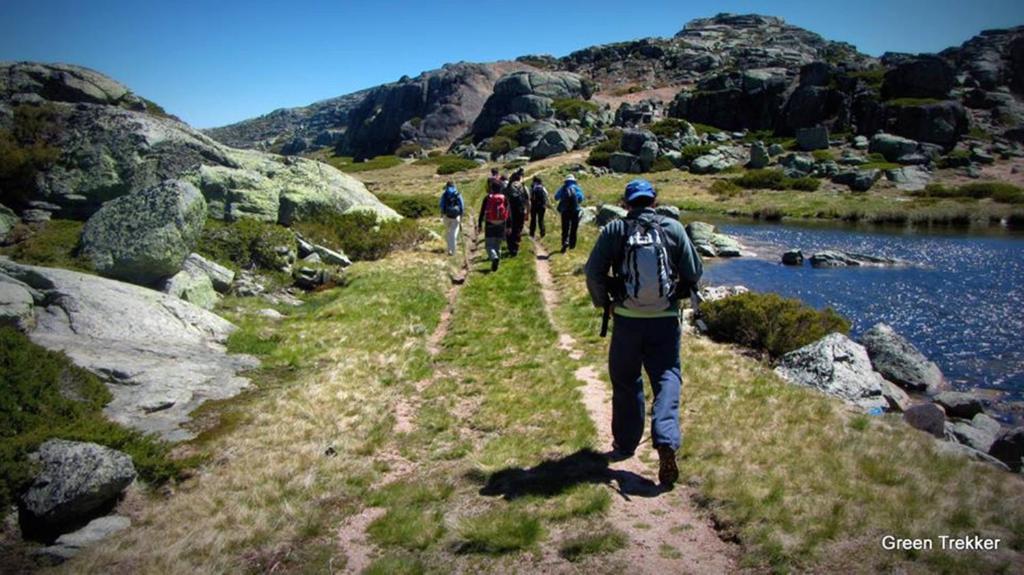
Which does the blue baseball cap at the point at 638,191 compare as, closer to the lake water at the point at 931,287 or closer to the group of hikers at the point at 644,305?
the group of hikers at the point at 644,305

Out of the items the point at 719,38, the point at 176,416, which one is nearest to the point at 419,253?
the point at 176,416

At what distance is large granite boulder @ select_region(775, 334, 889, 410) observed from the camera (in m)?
11.5

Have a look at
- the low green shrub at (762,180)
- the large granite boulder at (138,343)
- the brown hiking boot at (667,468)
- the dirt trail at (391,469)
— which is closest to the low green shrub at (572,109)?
the low green shrub at (762,180)

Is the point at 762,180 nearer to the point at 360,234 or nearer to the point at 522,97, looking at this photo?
the point at 360,234

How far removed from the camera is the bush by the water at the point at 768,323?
1448cm

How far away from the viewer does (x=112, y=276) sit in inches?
576

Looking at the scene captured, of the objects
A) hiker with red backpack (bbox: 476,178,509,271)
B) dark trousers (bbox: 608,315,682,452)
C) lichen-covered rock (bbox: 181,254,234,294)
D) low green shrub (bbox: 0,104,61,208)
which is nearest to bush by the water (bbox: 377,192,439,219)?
hiker with red backpack (bbox: 476,178,509,271)

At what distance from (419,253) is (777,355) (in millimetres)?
14428

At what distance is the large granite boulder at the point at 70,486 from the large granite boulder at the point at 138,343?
154 cm

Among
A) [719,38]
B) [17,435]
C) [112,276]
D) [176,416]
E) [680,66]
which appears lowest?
[176,416]

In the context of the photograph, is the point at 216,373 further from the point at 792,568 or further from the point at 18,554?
the point at 792,568

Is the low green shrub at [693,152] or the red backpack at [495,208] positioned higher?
Answer: the low green shrub at [693,152]

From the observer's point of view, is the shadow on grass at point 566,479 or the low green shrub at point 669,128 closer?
the shadow on grass at point 566,479

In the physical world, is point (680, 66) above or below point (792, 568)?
above
